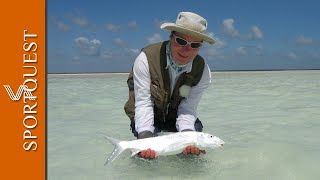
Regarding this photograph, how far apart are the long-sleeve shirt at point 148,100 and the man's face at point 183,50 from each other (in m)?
0.14

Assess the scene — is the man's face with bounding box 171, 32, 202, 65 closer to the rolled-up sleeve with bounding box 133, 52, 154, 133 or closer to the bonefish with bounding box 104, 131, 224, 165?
the rolled-up sleeve with bounding box 133, 52, 154, 133

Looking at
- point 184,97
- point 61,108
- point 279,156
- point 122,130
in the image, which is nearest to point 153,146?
point 184,97

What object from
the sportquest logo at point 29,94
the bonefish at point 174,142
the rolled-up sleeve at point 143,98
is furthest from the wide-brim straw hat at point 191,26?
the sportquest logo at point 29,94

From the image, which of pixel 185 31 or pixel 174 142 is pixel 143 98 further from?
pixel 185 31

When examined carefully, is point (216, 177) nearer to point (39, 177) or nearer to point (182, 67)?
point (182, 67)

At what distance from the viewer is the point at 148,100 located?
369 centimetres

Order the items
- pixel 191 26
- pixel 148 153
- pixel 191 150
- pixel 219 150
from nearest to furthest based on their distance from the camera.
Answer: pixel 148 153 → pixel 191 150 → pixel 191 26 → pixel 219 150

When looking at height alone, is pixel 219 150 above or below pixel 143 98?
below

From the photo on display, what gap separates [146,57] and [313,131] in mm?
2333

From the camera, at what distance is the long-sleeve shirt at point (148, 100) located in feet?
11.9

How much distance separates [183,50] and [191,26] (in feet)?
0.67

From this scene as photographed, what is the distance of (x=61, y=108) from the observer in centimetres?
802

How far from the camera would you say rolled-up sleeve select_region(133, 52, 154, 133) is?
361cm

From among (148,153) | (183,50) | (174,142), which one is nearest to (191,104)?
(183,50)
